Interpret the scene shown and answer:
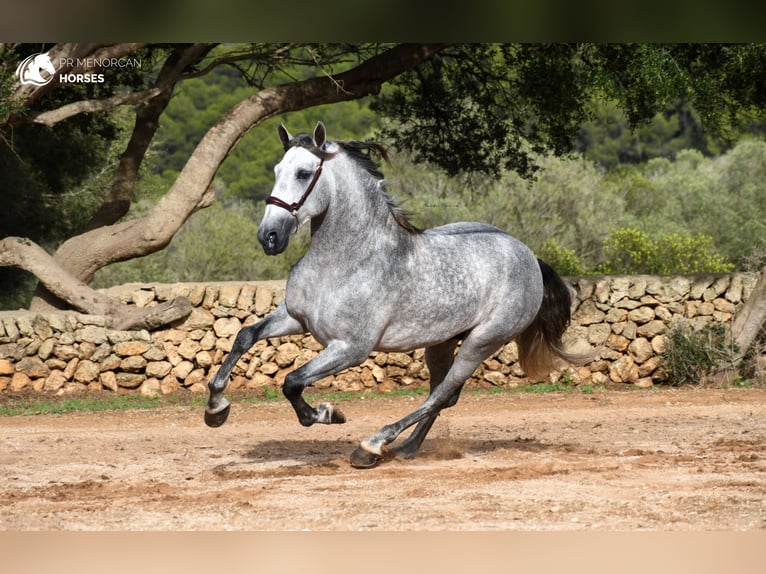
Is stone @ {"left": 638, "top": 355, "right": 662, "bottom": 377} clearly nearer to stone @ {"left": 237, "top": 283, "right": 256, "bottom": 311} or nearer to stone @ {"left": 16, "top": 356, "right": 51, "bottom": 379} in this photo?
stone @ {"left": 237, "top": 283, "right": 256, "bottom": 311}

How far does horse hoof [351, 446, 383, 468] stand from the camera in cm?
674

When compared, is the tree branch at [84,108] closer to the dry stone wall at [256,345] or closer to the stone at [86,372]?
the dry stone wall at [256,345]

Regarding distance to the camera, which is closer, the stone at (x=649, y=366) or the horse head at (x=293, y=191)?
the horse head at (x=293, y=191)

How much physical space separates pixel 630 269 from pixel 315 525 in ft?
46.0

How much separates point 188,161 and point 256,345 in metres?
2.28

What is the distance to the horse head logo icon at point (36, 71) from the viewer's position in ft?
38.8

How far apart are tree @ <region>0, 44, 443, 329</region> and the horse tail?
556 cm

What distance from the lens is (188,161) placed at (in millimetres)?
12688

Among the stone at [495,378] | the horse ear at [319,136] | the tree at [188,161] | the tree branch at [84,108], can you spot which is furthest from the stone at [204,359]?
the horse ear at [319,136]

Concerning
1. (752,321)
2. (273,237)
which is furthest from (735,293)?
(273,237)

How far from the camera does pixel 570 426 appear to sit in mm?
9438

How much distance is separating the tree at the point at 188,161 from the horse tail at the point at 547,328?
5.56 metres

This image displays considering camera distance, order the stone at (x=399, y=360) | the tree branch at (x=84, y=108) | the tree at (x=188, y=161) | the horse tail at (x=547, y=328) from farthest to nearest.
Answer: the stone at (x=399, y=360) < the tree at (x=188, y=161) < the tree branch at (x=84, y=108) < the horse tail at (x=547, y=328)
